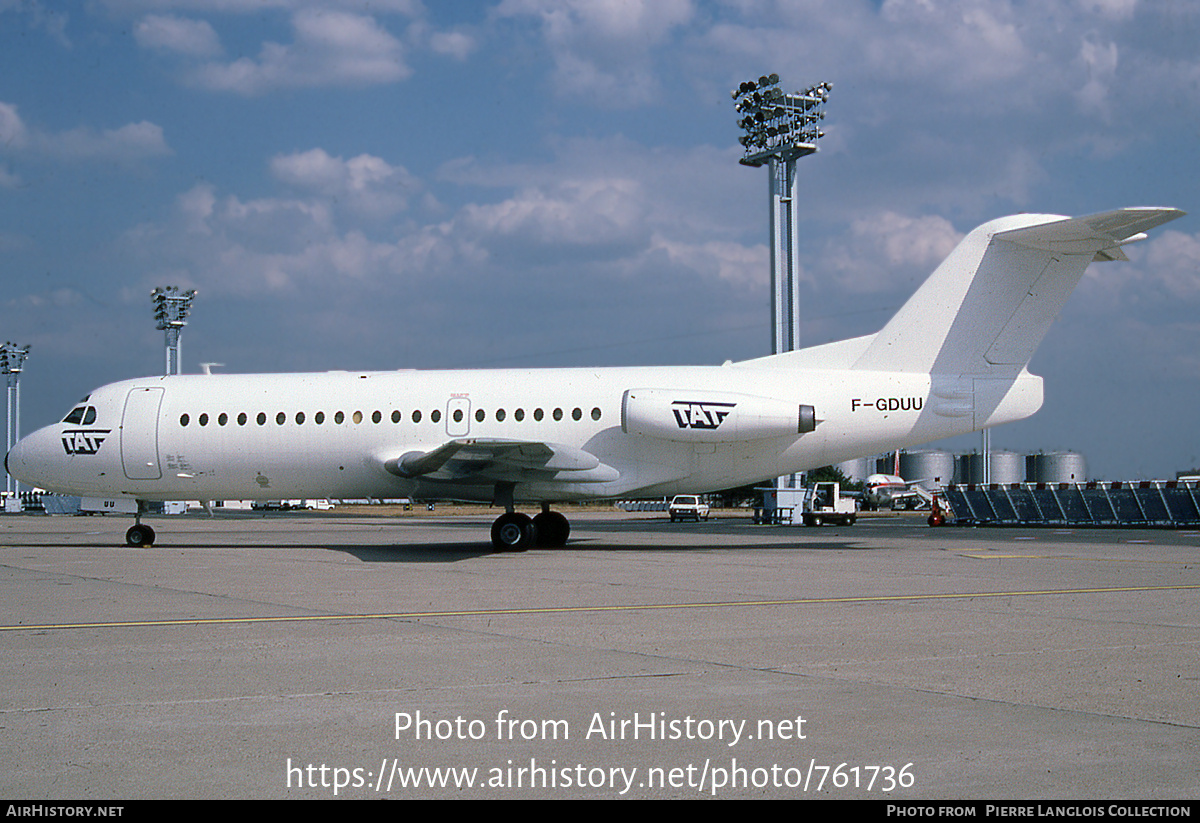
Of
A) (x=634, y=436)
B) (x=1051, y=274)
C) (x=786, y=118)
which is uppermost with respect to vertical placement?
(x=786, y=118)

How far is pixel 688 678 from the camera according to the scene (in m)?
6.64

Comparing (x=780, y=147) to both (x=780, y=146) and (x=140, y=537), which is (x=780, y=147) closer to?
(x=780, y=146)

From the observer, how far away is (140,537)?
914 inches

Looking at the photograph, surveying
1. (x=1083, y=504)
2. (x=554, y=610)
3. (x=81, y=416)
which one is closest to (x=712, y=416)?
(x=554, y=610)

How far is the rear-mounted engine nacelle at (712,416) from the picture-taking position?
63.3 feet

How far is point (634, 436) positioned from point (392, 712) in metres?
14.8

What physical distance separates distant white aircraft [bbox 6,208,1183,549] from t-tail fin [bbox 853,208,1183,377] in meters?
0.03

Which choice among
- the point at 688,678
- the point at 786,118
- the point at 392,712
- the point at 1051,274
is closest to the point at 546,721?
the point at 392,712

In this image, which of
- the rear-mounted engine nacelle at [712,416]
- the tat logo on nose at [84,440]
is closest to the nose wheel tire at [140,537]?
the tat logo on nose at [84,440]

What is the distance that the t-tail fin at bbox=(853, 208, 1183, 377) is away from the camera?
60.4 ft

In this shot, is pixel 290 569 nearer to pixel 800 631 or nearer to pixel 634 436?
pixel 634 436

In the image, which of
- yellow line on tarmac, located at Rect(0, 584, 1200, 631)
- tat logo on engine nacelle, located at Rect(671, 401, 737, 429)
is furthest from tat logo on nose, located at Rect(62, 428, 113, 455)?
yellow line on tarmac, located at Rect(0, 584, 1200, 631)

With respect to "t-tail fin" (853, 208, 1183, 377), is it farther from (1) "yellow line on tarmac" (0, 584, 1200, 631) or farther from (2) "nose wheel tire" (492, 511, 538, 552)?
(2) "nose wheel tire" (492, 511, 538, 552)

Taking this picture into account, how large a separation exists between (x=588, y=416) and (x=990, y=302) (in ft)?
26.1
